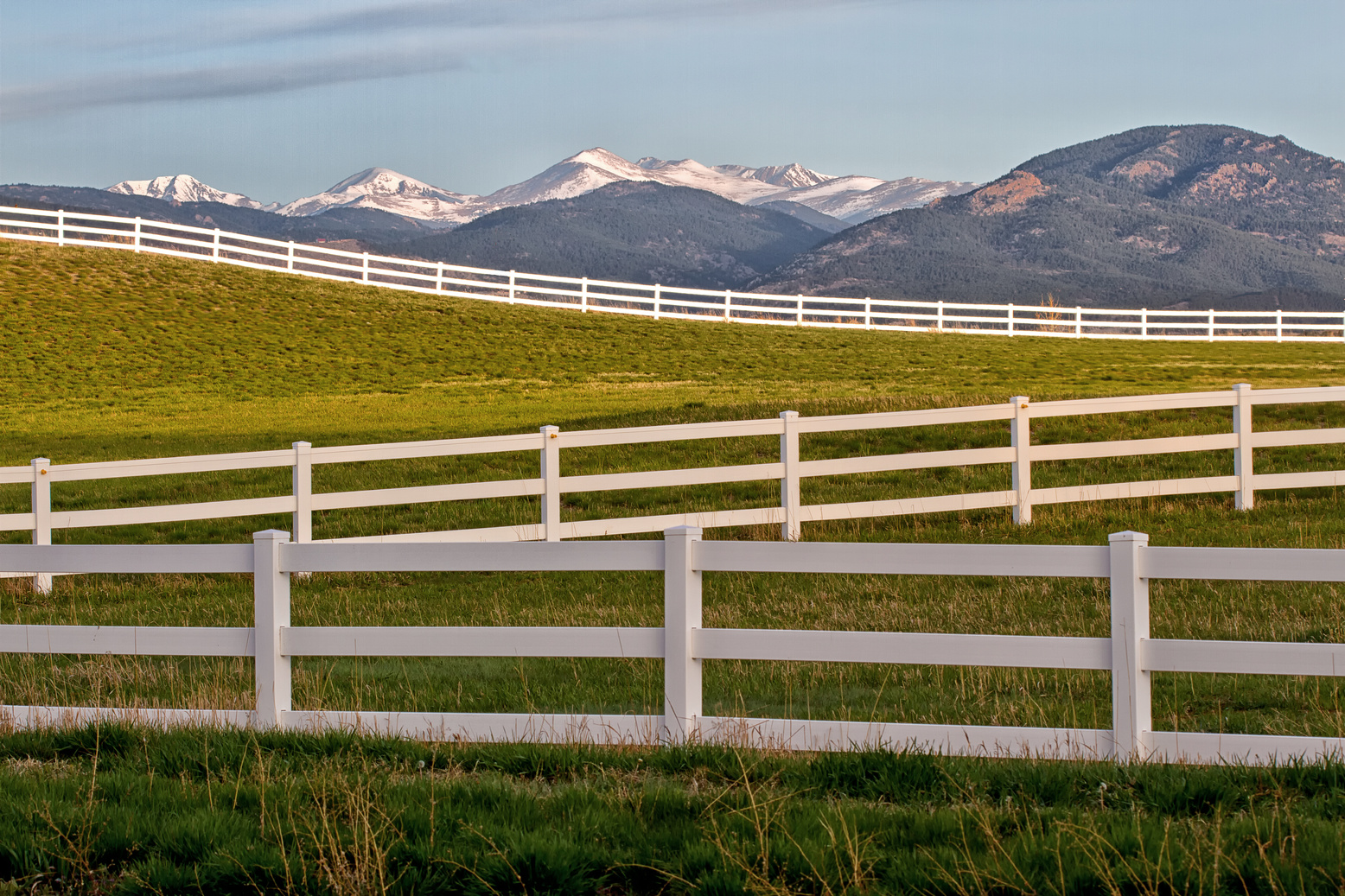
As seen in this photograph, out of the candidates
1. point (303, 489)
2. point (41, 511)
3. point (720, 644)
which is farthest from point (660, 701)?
point (41, 511)

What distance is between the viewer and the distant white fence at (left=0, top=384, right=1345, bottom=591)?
40.4 ft

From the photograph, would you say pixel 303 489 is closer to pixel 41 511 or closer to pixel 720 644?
pixel 41 511

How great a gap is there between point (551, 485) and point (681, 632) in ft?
25.2

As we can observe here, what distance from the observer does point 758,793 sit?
4773 mm

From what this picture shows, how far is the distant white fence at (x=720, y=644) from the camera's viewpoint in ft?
16.7

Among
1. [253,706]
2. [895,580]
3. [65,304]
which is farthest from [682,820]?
[65,304]

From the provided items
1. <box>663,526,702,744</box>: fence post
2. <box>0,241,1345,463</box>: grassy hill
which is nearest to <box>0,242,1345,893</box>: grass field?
<box>663,526,702,744</box>: fence post

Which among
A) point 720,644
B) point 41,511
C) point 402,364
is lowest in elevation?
point 720,644

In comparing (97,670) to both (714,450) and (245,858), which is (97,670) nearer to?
(245,858)

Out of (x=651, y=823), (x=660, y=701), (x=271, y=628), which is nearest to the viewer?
(x=651, y=823)

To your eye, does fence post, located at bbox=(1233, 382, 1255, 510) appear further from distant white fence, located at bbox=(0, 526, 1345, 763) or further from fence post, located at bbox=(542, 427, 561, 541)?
distant white fence, located at bbox=(0, 526, 1345, 763)

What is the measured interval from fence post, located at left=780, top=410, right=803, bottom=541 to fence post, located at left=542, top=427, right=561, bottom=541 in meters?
2.49

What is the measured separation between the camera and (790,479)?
13891 mm

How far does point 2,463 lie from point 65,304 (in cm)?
1943
